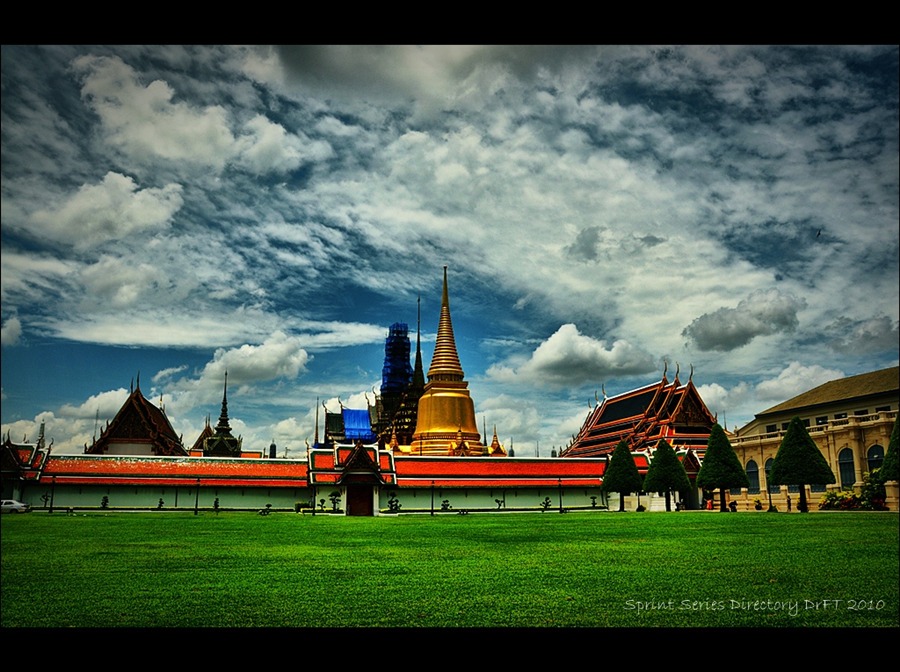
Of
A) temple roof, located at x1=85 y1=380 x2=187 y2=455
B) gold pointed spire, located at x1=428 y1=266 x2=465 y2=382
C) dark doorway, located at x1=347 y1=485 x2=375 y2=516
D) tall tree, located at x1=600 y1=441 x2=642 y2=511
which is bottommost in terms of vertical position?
dark doorway, located at x1=347 y1=485 x2=375 y2=516

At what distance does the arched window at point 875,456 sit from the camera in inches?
1377

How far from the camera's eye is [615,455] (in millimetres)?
39438

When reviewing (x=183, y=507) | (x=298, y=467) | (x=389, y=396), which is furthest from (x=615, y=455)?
(x=389, y=396)

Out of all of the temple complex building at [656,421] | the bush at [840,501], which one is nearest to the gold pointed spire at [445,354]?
the temple complex building at [656,421]

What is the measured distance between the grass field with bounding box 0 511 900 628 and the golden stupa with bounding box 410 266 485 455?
4057 centimetres

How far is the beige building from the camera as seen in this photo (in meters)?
35.6

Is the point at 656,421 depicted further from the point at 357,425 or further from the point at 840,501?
the point at 357,425

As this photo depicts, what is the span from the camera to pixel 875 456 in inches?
1393

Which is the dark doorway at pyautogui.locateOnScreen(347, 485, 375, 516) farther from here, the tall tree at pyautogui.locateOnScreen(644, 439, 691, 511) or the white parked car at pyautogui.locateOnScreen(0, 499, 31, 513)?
the white parked car at pyautogui.locateOnScreen(0, 499, 31, 513)

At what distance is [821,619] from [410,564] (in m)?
6.93

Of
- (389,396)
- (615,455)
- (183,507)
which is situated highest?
(389,396)

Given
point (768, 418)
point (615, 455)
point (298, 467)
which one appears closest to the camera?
point (615, 455)

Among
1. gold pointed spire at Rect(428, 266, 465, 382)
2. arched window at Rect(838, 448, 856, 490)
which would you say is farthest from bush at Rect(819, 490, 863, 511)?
gold pointed spire at Rect(428, 266, 465, 382)
